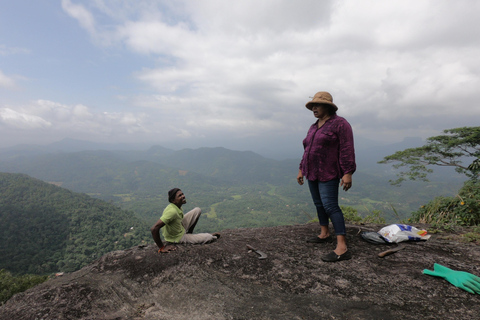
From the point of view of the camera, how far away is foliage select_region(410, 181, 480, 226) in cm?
545

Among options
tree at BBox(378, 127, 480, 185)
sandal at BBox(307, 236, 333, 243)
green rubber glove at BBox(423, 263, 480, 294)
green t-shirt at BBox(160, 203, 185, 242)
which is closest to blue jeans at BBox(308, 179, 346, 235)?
sandal at BBox(307, 236, 333, 243)

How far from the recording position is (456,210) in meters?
5.79

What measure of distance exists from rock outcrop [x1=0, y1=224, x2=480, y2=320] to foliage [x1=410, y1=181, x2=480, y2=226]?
7.94 ft

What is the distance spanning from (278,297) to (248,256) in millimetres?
1065

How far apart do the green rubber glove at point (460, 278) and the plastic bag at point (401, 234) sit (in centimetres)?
115

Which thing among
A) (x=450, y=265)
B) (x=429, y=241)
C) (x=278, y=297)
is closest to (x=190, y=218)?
(x=278, y=297)

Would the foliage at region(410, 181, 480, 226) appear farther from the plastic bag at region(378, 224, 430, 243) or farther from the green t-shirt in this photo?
the green t-shirt

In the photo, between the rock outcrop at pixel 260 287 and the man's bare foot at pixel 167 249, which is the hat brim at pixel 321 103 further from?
the man's bare foot at pixel 167 249

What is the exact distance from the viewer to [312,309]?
2.28 metres

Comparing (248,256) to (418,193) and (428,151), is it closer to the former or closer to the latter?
(428,151)

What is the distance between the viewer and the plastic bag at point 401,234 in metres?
3.86

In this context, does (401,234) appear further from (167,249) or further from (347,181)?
(167,249)

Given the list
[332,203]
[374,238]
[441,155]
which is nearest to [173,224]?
[332,203]

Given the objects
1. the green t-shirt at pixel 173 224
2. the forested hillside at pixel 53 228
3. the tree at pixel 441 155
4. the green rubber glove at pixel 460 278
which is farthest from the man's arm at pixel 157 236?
the forested hillside at pixel 53 228
